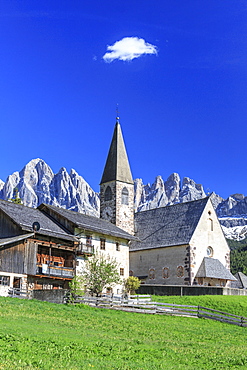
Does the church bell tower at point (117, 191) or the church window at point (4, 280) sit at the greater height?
the church bell tower at point (117, 191)

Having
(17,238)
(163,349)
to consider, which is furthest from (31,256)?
(163,349)

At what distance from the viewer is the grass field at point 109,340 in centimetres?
1432

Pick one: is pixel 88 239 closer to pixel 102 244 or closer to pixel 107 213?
pixel 102 244

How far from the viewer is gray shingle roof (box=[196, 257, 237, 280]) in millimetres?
50969

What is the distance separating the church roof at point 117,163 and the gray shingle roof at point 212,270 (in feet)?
52.7

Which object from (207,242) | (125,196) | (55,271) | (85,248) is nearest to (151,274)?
(207,242)

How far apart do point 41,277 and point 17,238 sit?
4.45 m

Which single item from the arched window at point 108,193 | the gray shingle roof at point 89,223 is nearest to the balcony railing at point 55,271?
the gray shingle roof at point 89,223

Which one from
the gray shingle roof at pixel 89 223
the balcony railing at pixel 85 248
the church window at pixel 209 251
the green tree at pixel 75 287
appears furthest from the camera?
the church window at pixel 209 251

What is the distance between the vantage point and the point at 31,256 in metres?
41.1

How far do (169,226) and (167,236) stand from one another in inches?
68.1

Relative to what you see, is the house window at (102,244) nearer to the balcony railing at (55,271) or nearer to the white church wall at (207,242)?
the balcony railing at (55,271)

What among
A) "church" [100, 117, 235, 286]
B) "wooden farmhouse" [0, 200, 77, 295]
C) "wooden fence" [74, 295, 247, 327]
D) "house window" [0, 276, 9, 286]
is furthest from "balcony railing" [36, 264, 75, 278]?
"church" [100, 117, 235, 286]

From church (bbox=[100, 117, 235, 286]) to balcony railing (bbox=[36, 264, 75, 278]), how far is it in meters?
11.3
